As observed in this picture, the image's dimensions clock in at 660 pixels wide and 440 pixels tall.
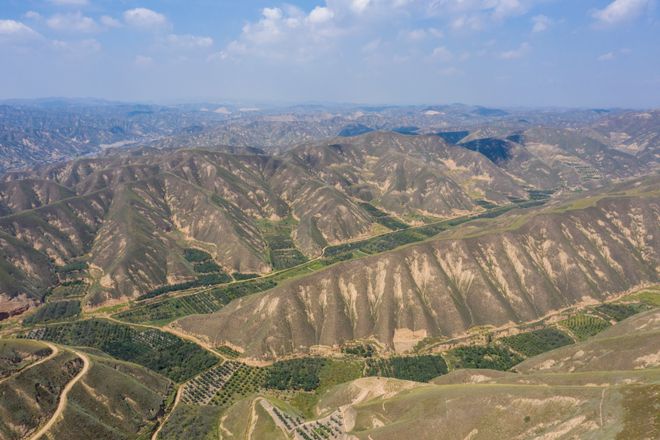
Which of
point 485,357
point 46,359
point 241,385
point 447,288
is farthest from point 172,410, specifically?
point 447,288

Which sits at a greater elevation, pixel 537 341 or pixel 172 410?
pixel 537 341

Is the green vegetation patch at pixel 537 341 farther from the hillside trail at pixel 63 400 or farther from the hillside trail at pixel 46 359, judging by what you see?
the hillside trail at pixel 46 359

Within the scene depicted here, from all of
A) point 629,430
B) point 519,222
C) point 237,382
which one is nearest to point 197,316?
point 237,382

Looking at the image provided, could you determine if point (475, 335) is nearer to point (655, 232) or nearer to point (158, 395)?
point (158, 395)

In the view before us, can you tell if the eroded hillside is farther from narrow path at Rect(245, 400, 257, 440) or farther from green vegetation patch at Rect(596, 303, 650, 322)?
narrow path at Rect(245, 400, 257, 440)

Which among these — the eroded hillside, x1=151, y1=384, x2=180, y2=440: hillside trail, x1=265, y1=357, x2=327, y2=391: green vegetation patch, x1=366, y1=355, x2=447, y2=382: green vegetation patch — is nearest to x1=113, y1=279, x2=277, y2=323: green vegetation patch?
the eroded hillside

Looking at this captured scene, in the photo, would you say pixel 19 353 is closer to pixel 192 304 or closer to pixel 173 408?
pixel 173 408
